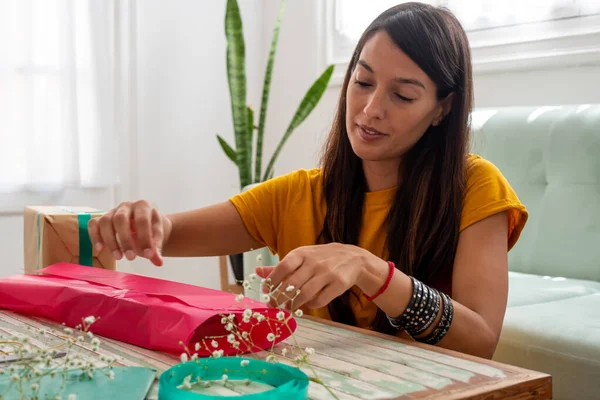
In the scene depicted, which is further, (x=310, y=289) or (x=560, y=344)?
(x=560, y=344)

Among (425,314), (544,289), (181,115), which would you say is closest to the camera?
(425,314)

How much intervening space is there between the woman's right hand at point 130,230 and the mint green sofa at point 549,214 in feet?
3.02

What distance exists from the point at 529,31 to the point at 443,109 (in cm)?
155

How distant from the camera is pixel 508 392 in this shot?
77cm

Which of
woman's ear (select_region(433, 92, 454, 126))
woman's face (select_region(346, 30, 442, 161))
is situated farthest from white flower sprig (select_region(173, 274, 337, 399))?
woman's ear (select_region(433, 92, 454, 126))

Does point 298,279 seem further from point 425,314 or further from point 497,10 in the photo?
point 497,10

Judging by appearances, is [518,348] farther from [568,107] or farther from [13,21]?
[13,21]

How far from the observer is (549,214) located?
2.25 metres

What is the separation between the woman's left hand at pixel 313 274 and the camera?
0.92 metres

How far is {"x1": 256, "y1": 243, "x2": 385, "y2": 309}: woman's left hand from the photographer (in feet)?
3.00

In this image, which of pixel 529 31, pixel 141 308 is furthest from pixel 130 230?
pixel 529 31

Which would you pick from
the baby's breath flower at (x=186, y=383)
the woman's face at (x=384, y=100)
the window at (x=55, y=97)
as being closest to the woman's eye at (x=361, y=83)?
the woman's face at (x=384, y=100)

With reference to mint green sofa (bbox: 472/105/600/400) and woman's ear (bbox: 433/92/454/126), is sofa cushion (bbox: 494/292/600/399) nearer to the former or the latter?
mint green sofa (bbox: 472/105/600/400)

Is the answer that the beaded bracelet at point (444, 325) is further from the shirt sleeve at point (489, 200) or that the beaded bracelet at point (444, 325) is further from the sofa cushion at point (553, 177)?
the sofa cushion at point (553, 177)
